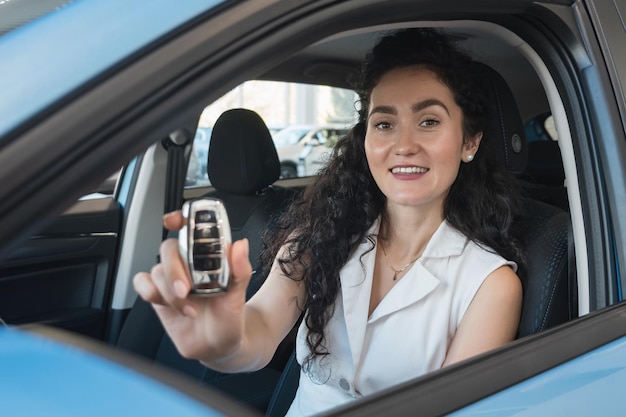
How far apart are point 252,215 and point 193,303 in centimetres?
174

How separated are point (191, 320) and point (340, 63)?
2.03 metres

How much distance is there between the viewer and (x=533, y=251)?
5.64 ft

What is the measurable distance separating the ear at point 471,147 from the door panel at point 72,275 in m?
1.43

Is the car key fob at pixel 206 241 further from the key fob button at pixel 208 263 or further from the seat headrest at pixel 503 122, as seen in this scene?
the seat headrest at pixel 503 122

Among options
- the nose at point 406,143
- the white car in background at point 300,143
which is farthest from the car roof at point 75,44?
the white car in background at point 300,143

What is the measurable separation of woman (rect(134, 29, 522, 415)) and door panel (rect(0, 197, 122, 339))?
113 centimetres

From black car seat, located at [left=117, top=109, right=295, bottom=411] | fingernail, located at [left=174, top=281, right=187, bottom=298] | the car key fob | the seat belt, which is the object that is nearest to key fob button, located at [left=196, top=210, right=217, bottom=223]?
the car key fob

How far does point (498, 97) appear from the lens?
6.35 feet

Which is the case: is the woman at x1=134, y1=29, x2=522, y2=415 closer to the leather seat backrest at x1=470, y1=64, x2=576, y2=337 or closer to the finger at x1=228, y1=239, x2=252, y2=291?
the leather seat backrest at x1=470, y1=64, x2=576, y2=337

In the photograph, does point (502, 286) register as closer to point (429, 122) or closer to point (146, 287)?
point (429, 122)

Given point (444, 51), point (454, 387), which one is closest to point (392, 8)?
point (454, 387)

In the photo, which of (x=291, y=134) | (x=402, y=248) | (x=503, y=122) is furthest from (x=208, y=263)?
(x=291, y=134)

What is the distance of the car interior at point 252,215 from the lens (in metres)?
1.59

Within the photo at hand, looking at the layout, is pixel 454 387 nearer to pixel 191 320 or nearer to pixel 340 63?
pixel 191 320
